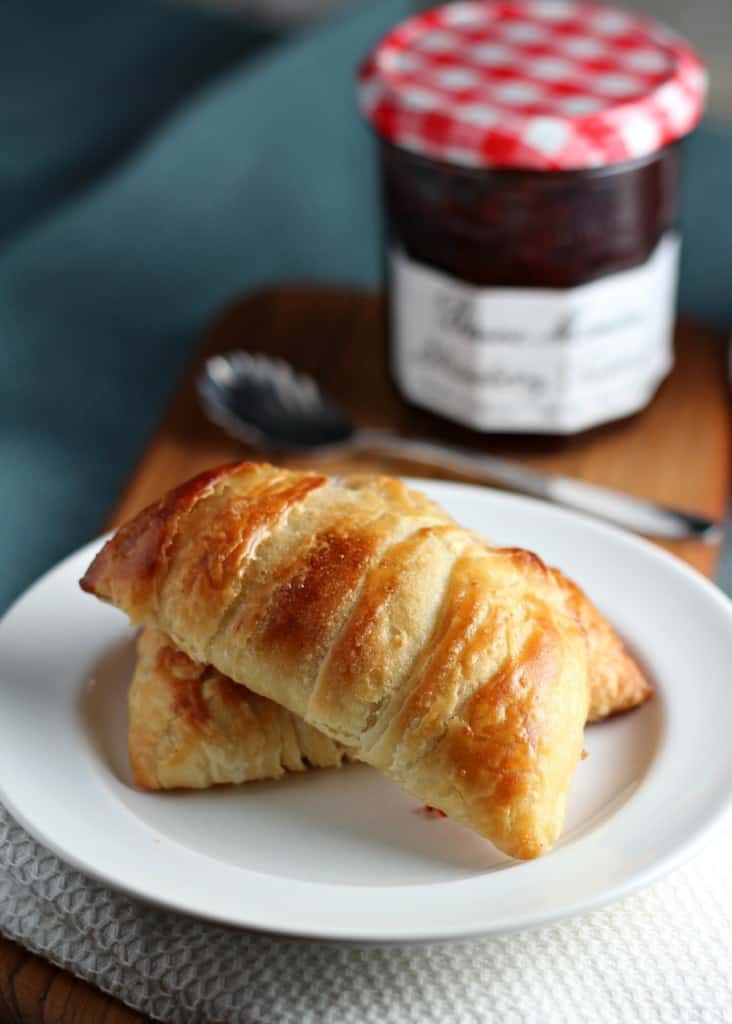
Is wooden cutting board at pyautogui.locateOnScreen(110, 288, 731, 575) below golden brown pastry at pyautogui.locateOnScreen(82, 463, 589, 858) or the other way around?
below

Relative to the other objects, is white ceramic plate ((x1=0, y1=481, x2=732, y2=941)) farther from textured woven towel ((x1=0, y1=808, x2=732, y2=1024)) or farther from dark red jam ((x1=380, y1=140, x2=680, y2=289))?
dark red jam ((x1=380, y1=140, x2=680, y2=289))

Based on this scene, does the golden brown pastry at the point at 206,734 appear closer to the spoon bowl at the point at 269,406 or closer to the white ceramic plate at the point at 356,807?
Answer: the white ceramic plate at the point at 356,807

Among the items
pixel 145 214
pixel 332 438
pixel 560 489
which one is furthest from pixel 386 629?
pixel 145 214

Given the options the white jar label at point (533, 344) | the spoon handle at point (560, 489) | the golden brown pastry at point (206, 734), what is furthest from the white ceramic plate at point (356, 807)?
the white jar label at point (533, 344)

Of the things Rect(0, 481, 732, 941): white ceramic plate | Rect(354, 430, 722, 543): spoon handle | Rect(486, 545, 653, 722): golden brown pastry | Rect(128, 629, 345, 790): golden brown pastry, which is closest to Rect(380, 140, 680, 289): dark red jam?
Rect(354, 430, 722, 543): spoon handle

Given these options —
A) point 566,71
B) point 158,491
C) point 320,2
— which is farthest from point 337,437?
point 320,2

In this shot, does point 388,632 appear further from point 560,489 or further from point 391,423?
point 391,423
